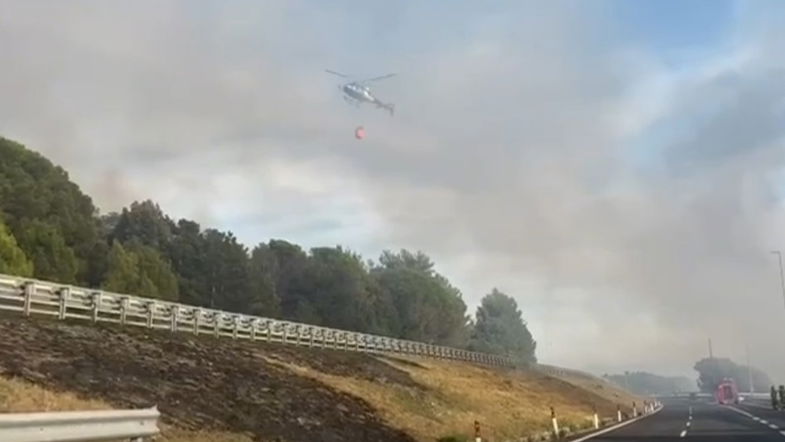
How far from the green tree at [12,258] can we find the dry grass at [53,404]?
45292 millimetres

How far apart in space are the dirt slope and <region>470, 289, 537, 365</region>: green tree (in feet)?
401

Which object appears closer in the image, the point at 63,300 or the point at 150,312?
the point at 63,300

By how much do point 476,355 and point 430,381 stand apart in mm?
49154

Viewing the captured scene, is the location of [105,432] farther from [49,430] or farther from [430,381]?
[430,381]

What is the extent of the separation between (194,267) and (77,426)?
8841 cm

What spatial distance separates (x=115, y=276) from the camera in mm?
73250

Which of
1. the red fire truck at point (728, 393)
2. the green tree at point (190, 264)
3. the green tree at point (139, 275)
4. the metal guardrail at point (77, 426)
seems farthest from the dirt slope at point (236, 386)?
the red fire truck at point (728, 393)

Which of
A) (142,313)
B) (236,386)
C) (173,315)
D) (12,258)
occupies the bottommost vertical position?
(236,386)

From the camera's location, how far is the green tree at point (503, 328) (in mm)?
171375

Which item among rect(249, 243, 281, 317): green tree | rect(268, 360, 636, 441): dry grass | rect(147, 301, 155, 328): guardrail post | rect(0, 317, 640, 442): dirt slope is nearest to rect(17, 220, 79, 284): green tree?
rect(249, 243, 281, 317): green tree

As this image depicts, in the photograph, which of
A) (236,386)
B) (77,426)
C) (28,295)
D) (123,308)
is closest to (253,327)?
(123,308)

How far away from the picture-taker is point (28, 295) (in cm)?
3050

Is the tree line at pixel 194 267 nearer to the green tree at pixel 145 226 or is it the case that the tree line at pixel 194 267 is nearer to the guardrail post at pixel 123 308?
the green tree at pixel 145 226

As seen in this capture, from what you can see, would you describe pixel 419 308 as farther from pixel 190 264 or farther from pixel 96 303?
pixel 96 303
